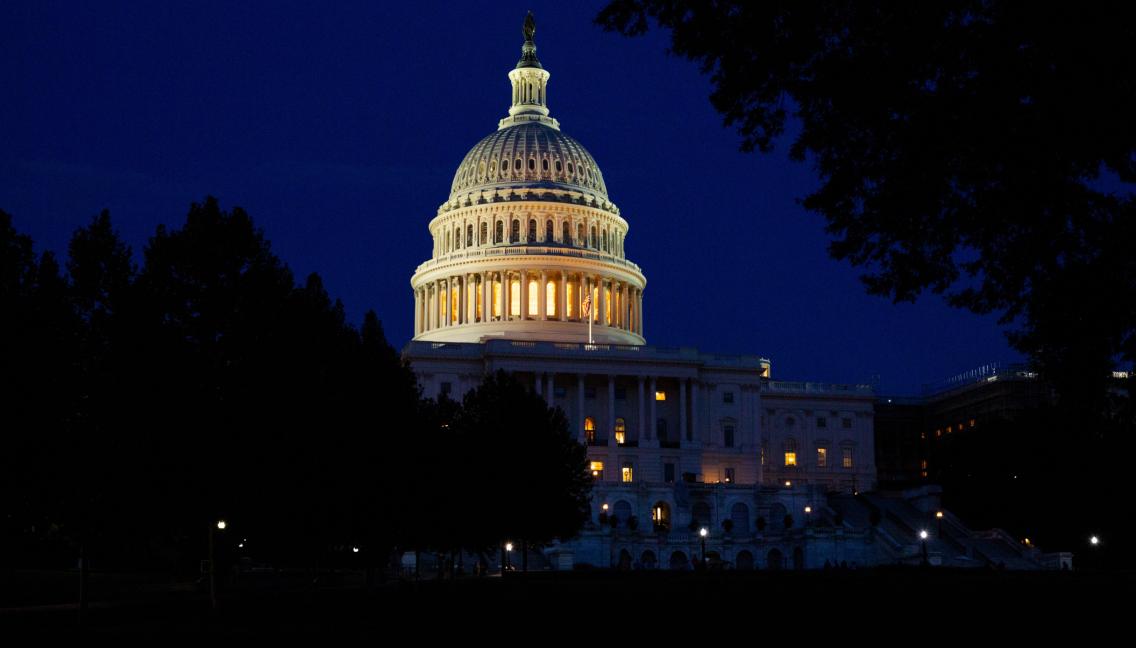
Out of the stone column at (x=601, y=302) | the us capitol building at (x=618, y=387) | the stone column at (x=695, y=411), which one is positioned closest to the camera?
the us capitol building at (x=618, y=387)

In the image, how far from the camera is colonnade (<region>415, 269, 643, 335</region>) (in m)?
166

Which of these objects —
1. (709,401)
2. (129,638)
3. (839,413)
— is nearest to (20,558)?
(129,638)

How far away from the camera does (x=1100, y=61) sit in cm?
1856

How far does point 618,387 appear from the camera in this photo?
5866 inches

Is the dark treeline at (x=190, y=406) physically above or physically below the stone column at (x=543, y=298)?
below

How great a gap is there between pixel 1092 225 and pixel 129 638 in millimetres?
21082

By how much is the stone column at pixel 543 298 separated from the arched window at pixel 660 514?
46286 mm

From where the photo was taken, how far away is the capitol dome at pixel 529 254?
166 metres

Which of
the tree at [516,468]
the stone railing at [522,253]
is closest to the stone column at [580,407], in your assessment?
the stone railing at [522,253]

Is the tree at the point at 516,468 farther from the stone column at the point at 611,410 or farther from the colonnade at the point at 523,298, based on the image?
the colonnade at the point at 523,298

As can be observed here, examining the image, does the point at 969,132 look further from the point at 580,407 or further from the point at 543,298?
the point at 543,298

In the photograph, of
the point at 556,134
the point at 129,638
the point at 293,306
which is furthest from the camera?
the point at 556,134

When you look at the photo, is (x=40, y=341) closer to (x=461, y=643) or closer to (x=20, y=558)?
(x=461, y=643)

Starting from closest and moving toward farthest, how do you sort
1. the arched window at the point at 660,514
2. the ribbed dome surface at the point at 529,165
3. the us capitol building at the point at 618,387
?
the us capitol building at the point at 618,387 → the arched window at the point at 660,514 → the ribbed dome surface at the point at 529,165
